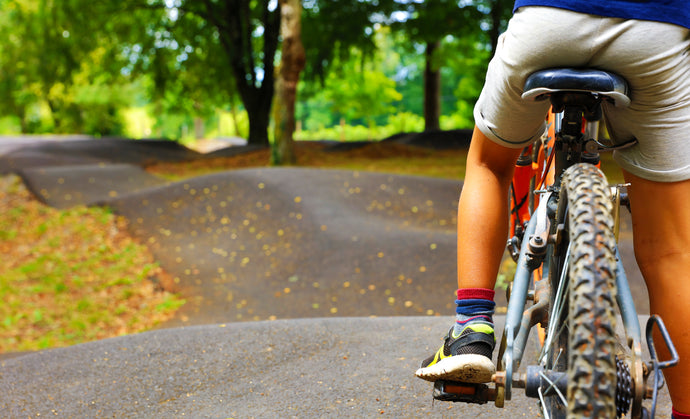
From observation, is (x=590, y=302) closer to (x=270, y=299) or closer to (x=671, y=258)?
(x=671, y=258)

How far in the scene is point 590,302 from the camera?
4.94ft

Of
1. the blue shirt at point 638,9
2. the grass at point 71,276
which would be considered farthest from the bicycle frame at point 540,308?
the grass at point 71,276

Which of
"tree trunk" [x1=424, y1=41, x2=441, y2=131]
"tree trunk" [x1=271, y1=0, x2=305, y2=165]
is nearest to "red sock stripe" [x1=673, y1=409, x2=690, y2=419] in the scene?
"tree trunk" [x1=271, y1=0, x2=305, y2=165]

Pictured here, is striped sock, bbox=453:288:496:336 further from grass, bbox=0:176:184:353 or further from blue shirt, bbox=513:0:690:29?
grass, bbox=0:176:184:353

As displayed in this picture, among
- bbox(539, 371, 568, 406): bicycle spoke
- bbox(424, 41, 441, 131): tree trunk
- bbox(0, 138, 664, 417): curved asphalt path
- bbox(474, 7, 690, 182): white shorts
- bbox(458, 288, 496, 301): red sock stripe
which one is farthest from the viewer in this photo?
bbox(424, 41, 441, 131): tree trunk

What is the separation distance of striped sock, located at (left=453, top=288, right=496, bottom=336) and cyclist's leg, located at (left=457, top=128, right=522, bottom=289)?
26 mm

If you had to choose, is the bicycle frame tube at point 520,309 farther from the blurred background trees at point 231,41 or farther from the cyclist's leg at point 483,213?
the blurred background trees at point 231,41

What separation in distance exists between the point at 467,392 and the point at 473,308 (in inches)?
10.9

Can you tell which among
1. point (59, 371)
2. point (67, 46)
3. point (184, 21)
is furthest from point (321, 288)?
point (184, 21)

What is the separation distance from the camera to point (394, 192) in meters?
10.3

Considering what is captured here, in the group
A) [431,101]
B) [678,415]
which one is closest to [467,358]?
[678,415]

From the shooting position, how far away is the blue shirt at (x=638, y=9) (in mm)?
1888

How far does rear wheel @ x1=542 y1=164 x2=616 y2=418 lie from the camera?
1467 mm

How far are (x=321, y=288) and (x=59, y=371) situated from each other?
157 inches
